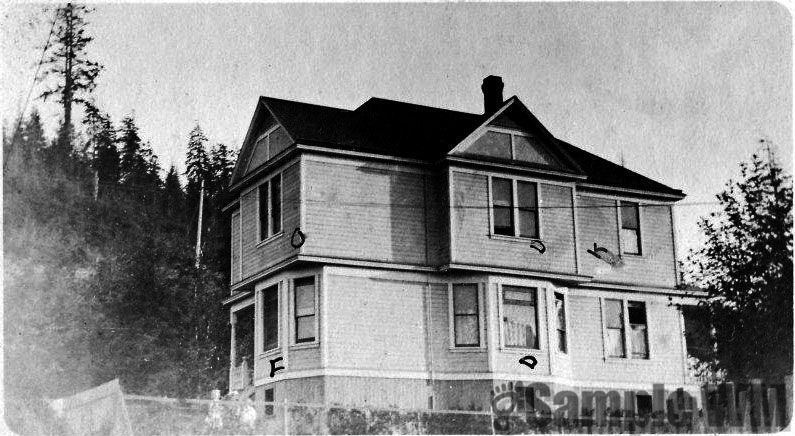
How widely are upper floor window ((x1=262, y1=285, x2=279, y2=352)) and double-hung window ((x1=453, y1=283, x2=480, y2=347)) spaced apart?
16.6ft

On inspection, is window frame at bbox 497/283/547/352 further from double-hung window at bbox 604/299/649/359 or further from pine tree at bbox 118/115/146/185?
pine tree at bbox 118/115/146/185

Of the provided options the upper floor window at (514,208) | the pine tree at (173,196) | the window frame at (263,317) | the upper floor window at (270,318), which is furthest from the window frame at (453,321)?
the pine tree at (173,196)

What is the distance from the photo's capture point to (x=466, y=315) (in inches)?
1192

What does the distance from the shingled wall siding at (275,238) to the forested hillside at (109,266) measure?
5.56 meters

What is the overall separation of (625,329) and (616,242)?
107 inches

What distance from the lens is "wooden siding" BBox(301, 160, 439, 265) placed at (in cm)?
2919

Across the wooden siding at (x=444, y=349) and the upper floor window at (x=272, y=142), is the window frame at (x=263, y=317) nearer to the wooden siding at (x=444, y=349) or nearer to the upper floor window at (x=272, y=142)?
the upper floor window at (x=272, y=142)

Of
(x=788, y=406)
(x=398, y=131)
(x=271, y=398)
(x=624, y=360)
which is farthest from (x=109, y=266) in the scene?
(x=788, y=406)

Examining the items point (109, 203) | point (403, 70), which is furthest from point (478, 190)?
point (109, 203)

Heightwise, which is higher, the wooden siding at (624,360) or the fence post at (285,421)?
the wooden siding at (624,360)

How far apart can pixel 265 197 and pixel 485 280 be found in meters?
6.80

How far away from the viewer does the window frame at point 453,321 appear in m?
29.8

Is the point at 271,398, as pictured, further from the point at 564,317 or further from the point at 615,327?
the point at 615,327

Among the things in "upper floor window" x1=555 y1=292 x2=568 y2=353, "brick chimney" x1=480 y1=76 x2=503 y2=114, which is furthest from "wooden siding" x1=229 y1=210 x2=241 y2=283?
"upper floor window" x1=555 y1=292 x2=568 y2=353
